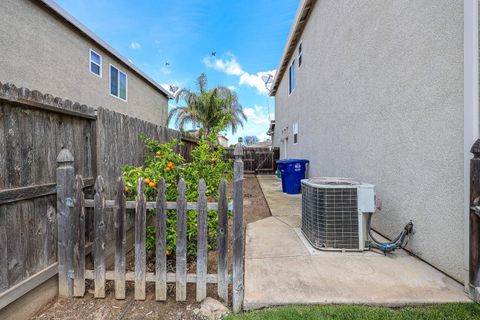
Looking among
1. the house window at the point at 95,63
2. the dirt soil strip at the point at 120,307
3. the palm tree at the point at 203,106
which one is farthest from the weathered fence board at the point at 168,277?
the palm tree at the point at 203,106

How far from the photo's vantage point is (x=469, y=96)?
6.83 ft

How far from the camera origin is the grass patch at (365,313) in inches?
70.2

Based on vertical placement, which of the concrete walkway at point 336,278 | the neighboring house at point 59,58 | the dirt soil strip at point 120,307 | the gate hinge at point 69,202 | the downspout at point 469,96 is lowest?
the dirt soil strip at point 120,307

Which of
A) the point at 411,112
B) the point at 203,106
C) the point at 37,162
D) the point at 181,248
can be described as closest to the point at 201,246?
the point at 181,248

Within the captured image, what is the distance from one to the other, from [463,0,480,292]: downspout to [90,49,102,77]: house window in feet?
32.5

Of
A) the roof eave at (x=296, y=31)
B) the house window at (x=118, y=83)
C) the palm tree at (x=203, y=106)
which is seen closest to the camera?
the roof eave at (x=296, y=31)

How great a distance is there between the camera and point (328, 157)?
224 inches

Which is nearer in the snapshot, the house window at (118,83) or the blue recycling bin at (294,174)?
the blue recycling bin at (294,174)

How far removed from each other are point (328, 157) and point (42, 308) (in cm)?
558

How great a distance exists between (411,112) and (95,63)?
9.91m

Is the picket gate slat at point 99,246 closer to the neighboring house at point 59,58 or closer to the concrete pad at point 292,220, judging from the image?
the concrete pad at point 292,220

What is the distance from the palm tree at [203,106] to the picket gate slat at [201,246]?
12436mm

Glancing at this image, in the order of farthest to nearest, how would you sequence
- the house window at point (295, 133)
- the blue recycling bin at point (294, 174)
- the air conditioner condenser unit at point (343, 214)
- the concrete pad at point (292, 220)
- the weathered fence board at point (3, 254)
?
1. the house window at point (295, 133)
2. the blue recycling bin at point (294, 174)
3. the concrete pad at point (292, 220)
4. the air conditioner condenser unit at point (343, 214)
5. the weathered fence board at point (3, 254)

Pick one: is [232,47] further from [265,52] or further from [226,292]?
[226,292]
